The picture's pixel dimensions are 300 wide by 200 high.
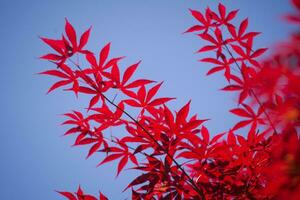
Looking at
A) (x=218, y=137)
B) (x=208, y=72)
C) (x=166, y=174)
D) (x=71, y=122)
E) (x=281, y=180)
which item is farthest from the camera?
(x=208, y=72)

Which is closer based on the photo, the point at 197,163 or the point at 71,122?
the point at 197,163

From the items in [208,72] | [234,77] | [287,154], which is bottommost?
[287,154]

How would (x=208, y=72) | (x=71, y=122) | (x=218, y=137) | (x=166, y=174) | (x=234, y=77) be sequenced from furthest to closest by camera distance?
(x=208, y=72), (x=71, y=122), (x=234, y=77), (x=218, y=137), (x=166, y=174)

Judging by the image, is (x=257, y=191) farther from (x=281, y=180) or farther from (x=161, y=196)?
(x=281, y=180)

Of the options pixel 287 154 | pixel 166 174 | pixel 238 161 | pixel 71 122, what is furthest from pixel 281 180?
pixel 71 122

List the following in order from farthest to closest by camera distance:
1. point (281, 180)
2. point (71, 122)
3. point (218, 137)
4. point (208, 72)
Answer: point (208, 72) < point (71, 122) < point (218, 137) < point (281, 180)

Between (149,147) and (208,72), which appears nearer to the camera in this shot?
(149,147)

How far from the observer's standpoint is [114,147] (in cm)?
196

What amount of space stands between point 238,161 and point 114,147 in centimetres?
88

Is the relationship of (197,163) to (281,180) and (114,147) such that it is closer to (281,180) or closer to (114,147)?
(114,147)

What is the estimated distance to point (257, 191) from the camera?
1807 mm

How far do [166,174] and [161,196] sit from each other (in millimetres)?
229

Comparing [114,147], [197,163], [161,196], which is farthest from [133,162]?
[197,163]

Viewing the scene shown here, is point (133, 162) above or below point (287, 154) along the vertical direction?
above
